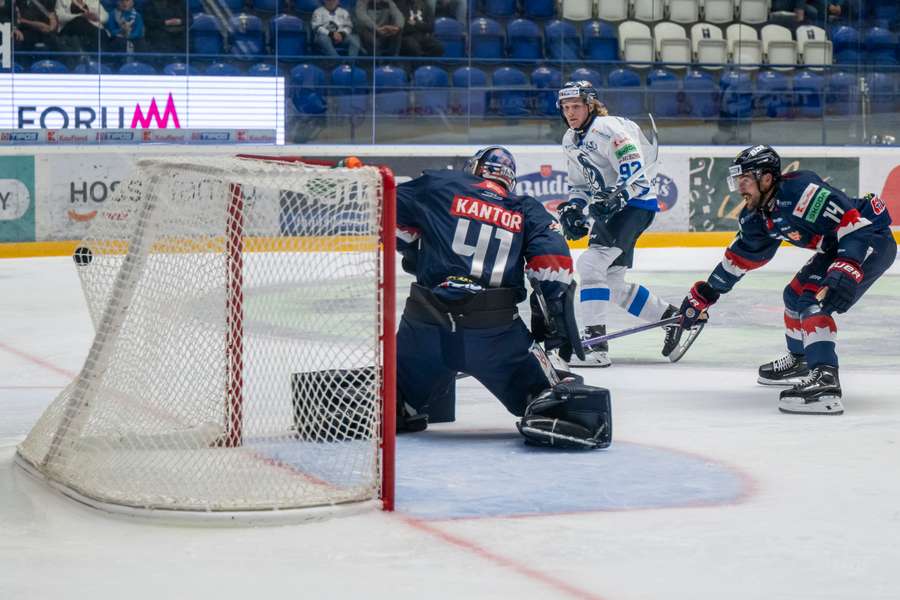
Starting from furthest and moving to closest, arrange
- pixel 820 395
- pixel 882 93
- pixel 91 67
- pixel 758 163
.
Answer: pixel 882 93
pixel 91 67
pixel 758 163
pixel 820 395

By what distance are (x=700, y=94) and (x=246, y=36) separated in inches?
155

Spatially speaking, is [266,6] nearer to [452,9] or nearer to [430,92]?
[430,92]

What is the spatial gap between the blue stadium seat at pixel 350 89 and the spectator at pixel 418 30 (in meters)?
0.57

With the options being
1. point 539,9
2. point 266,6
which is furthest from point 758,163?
point 539,9

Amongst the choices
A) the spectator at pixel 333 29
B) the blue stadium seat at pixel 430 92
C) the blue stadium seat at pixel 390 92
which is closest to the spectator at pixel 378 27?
the spectator at pixel 333 29

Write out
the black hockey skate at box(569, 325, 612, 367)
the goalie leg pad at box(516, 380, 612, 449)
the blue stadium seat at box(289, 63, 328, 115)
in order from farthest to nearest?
the blue stadium seat at box(289, 63, 328, 115)
the black hockey skate at box(569, 325, 612, 367)
the goalie leg pad at box(516, 380, 612, 449)

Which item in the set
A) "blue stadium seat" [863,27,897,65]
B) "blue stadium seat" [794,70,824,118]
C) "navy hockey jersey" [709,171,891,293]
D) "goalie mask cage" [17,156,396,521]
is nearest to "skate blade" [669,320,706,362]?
"navy hockey jersey" [709,171,891,293]

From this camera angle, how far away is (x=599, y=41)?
13.3 meters

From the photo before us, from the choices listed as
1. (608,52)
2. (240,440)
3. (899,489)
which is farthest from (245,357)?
(608,52)

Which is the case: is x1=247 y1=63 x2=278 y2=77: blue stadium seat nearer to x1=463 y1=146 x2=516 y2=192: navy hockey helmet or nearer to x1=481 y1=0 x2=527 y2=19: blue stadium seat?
x1=481 y1=0 x2=527 y2=19: blue stadium seat

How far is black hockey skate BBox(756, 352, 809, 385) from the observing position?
579 centimetres

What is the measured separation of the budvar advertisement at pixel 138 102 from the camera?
446 inches

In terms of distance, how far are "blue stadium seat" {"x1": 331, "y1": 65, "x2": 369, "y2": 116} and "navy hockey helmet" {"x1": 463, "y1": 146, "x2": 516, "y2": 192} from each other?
7540 millimetres

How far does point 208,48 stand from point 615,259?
5811 millimetres
